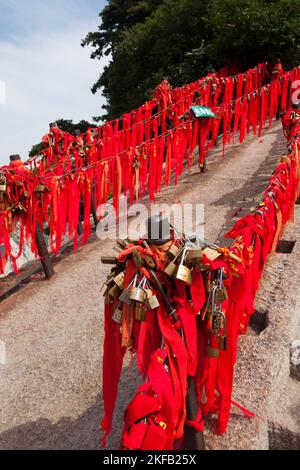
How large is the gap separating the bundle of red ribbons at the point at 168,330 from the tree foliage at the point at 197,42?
1514 cm

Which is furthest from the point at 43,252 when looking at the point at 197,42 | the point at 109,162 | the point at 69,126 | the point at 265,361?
the point at 69,126

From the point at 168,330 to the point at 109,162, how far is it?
→ 536 cm

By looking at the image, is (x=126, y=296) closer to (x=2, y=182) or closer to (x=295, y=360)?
(x=295, y=360)

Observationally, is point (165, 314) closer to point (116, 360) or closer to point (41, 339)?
point (116, 360)

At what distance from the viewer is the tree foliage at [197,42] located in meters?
14.6

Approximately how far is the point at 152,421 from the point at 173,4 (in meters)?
20.4

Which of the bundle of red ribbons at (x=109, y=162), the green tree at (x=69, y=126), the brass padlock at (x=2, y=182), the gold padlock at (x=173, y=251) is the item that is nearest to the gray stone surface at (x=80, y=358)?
the bundle of red ribbons at (x=109, y=162)

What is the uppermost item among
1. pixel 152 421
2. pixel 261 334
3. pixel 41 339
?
pixel 152 421

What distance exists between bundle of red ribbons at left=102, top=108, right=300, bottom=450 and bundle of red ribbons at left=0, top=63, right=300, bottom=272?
14.0 feet

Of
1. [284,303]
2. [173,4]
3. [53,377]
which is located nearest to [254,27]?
[173,4]

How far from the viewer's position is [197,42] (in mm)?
17875

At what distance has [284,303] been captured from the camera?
416cm

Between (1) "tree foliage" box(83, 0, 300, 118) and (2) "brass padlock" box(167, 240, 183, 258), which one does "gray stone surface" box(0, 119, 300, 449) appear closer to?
(2) "brass padlock" box(167, 240, 183, 258)

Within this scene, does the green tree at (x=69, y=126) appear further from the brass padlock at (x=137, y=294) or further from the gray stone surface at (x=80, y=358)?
the brass padlock at (x=137, y=294)
